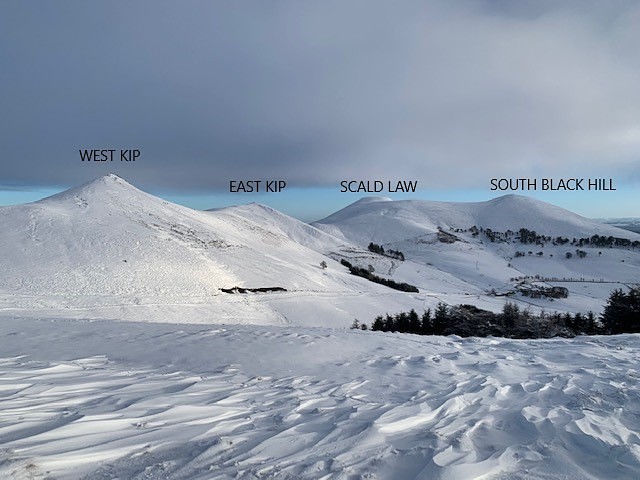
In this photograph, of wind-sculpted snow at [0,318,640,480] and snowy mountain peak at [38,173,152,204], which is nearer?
wind-sculpted snow at [0,318,640,480]

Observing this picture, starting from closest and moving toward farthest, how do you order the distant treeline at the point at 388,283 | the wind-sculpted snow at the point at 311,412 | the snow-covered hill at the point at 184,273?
1. the wind-sculpted snow at the point at 311,412
2. the snow-covered hill at the point at 184,273
3. the distant treeline at the point at 388,283

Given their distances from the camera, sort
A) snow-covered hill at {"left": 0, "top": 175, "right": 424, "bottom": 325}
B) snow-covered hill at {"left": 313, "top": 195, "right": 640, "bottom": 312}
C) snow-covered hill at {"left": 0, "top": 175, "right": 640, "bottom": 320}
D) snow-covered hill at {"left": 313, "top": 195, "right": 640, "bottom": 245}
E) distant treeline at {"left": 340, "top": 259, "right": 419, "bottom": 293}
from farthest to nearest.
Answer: snow-covered hill at {"left": 313, "top": 195, "right": 640, "bottom": 245}
snow-covered hill at {"left": 313, "top": 195, "right": 640, "bottom": 312}
distant treeline at {"left": 340, "top": 259, "right": 419, "bottom": 293}
snow-covered hill at {"left": 0, "top": 175, "right": 640, "bottom": 320}
snow-covered hill at {"left": 0, "top": 175, "right": 424, "bottom": 325}

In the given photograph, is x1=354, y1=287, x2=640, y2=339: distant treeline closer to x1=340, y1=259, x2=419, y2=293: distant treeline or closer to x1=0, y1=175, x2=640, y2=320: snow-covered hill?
x1=0, y1=175, x2=640, y2=320: snow-covered hill

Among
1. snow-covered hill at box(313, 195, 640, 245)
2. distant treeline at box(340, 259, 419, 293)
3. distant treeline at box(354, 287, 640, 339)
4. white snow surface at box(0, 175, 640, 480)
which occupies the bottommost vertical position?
distant treeline at box(340, 259, 419, 293)

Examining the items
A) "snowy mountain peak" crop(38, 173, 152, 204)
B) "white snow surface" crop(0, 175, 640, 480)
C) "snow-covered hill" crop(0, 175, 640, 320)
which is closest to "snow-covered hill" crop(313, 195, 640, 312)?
"snow-covered hill" crop(0, 175, 640, 320)

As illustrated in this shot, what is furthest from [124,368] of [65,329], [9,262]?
[9,262]

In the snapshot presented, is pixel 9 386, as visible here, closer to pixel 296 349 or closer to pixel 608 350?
pixel 296 349

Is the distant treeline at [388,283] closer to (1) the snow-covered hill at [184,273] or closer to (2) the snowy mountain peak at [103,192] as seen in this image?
(1) the snow-covered hill at [184,273]

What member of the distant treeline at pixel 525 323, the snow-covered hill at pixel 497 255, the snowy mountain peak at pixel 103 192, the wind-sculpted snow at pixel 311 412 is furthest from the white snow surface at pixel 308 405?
the snowy mountain peak at pixel 103 192

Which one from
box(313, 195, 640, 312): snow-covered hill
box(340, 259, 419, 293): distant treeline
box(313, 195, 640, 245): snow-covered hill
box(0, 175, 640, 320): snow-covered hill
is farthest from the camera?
box(313, 195, 640, 245): snow-covered hill
